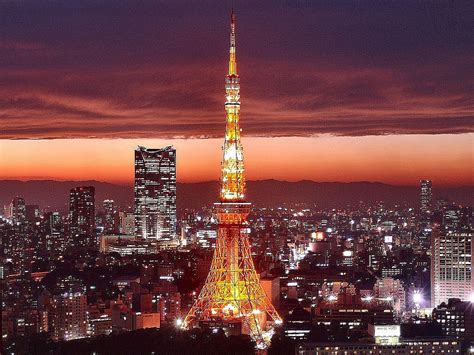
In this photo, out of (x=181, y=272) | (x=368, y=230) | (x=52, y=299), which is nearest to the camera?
(x=52, y=299)

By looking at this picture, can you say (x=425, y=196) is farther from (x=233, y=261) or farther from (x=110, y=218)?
(x=110, y=218)

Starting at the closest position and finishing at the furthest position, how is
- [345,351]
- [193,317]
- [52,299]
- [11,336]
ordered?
1. [345,351]
2. [11,336]
3. [193,317]
4. [52,299]

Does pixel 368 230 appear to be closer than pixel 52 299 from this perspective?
No

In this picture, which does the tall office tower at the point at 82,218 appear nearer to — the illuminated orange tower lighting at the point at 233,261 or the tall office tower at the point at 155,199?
the tall office tower at the point at 155,199

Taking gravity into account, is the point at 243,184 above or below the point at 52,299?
above

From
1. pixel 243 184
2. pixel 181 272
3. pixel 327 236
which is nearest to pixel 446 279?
pixel 181 272

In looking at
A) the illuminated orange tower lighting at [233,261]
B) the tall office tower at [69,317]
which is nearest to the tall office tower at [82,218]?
the tall office tower at [69,317]

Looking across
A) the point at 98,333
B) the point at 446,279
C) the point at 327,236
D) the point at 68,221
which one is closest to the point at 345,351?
the point at 98,333

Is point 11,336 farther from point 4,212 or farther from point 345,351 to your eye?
point 4,212
